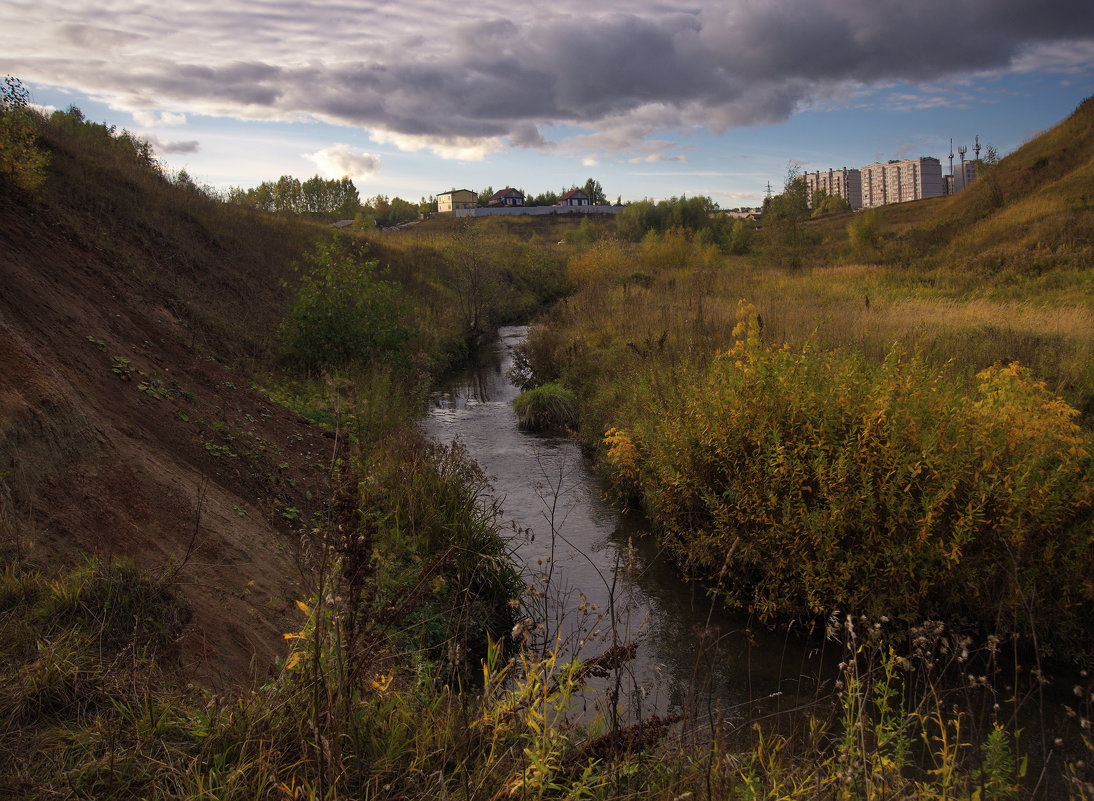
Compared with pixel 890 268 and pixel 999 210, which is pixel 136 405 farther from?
pixel 999 210

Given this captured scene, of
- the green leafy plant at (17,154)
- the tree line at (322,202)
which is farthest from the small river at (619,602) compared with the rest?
the tree line at (322,202)

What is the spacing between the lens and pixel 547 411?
13.8 meters

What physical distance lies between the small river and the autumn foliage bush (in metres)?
0.58

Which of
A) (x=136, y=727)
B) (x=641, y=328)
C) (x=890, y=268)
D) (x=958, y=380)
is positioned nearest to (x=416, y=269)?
(x=641, y=328)

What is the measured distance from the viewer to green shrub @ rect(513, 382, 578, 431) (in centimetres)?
1373

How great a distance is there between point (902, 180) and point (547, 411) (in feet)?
540

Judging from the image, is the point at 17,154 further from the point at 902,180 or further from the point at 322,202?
the point at 902,180

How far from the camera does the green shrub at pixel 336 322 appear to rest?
13500 mm

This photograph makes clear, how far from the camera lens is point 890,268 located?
1112 inches

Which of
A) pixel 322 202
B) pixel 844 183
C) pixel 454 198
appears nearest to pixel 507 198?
pixel 454 198

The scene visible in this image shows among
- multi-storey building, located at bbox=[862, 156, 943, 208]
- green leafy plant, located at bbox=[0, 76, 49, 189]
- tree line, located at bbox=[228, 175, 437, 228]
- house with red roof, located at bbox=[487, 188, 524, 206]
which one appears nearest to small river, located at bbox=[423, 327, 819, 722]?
green leafy plant, located at bbox=[0, 76, 49, 189]

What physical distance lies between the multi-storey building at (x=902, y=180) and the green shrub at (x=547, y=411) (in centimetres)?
14276

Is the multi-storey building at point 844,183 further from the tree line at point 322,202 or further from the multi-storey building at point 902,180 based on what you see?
the tree line at point 322,202

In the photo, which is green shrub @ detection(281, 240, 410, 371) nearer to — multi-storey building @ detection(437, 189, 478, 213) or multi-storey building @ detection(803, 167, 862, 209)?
multi-storey building @ detection(437, 189, 478, 213)
